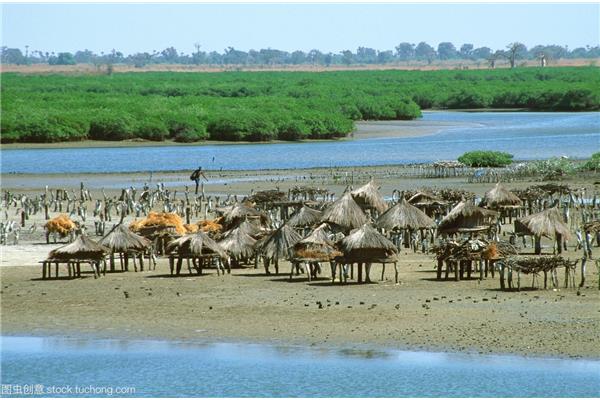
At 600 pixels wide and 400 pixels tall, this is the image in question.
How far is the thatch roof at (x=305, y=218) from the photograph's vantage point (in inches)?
1471

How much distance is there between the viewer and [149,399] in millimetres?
22000

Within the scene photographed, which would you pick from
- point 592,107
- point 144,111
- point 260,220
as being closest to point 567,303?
point 260,220

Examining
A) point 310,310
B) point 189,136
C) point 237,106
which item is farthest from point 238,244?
point 237,106

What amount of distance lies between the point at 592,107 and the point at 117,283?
10759 cm

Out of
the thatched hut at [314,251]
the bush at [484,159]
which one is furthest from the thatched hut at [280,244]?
the bush at [484,159]

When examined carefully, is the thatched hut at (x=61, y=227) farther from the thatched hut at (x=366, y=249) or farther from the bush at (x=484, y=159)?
the bush at (x=484, y=159)

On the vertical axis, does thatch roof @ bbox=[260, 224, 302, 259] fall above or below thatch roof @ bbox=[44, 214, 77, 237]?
above

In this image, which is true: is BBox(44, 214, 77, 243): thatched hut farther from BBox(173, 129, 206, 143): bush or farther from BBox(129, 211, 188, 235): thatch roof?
BBox(173, 129, 206, 143): bush

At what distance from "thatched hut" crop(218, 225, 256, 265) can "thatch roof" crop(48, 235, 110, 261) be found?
3.39 meters

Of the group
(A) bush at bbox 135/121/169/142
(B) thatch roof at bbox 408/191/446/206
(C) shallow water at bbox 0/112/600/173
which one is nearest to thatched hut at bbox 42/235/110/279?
(B) thatch roof at bbox 408/191/446/206

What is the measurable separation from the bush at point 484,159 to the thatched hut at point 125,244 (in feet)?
107

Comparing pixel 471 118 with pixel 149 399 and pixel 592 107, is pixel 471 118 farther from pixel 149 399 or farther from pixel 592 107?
pixel 149 399

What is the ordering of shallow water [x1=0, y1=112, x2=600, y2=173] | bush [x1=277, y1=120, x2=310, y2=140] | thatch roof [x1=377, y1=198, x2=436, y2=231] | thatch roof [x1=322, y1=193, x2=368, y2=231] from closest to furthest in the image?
thatch roof [x1=322, y1=193, x2=368, y2=231], thatch roof [x1=377, y1=198, x2=436, y2=231], shallow water [x1=0, y1=112, x2=600, y2=173], bush [x1=277, y1=120, x2=310, y2=140]

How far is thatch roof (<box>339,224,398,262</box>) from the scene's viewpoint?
31.0m
